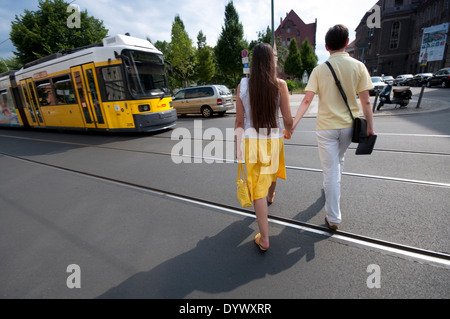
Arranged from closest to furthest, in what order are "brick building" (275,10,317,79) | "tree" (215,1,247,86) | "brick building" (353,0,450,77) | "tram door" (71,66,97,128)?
"tram door" (71,66,97,128) → "tree" (215,1,247,86) → "brick building" (353,0,450,77) → "brick building" (275,10,317,79)

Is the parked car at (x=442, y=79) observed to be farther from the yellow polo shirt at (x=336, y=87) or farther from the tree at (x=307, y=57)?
the yellow polo shirt at (x=336, y=87)

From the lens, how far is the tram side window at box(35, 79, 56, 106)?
982cm

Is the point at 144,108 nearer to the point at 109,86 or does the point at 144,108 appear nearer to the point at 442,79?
the point at 109,86

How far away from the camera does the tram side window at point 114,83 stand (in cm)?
762

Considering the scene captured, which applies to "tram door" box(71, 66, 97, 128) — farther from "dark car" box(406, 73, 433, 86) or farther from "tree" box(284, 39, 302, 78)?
"tree" box(284, 39, 302, 78)

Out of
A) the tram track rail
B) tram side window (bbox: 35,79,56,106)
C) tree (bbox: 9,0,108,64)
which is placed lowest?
the tram track rail

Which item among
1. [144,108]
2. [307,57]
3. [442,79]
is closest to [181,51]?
[307,57]

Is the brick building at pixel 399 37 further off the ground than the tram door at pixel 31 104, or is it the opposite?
the brick building at pixel 399 37

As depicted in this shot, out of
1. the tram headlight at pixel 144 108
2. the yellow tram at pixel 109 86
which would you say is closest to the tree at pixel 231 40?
the yellow tram at pixel 109 86

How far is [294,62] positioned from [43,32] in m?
32.4

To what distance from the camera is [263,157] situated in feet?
7.11

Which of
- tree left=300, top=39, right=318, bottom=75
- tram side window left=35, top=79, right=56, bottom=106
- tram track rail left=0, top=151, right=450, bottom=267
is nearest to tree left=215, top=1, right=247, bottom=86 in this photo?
tree left=300, top=39, right=318, bottom=75

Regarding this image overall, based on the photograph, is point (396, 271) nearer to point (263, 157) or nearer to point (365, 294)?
point (365, 294)

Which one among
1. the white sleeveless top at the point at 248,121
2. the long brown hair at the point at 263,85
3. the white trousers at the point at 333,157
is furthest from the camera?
the white trousers at the point at 333,157
